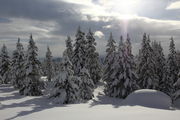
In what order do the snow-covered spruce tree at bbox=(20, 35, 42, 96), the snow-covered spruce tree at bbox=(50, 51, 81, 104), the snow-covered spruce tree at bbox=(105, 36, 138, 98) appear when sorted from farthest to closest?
1. the snow-covered spruce tree at bbox=(20, 35, 42, 96)
2. the snow-covered spruce tree at bbox=(105, 36, 138, 98)
3. the snow-covered spruce tree at bbox=(50, 51, 81, 104)

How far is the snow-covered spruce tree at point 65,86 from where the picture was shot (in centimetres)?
2614

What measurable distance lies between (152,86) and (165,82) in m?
5.60

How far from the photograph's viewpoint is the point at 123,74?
1492 inches

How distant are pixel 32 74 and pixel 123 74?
17.2 meters

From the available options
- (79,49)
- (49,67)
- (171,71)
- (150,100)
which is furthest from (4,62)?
(150,100)

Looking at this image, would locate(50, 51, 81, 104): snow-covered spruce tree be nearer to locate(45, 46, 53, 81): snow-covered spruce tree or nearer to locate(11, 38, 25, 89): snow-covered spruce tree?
locate(11, 38, 25, 89): snow-covered spruce tree

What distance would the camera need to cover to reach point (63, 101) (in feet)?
85.0

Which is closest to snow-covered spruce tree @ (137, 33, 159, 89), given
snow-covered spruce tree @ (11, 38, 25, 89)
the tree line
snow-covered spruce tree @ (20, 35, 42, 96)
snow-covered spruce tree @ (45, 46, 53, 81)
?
the tree line

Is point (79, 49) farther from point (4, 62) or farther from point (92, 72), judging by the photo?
point (4, 62)

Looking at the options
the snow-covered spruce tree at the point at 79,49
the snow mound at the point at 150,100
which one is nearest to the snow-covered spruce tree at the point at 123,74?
the snow-covered spruce tree at the point at 79,49

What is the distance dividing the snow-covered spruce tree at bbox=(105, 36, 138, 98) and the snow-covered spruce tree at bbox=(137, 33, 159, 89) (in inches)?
181

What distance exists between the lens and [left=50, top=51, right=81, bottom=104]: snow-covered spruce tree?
26141 mm

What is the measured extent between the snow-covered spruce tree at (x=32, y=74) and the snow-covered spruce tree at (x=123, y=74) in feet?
46.3

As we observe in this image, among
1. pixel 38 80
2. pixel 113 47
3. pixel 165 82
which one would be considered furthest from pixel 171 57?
pixel 38 80
